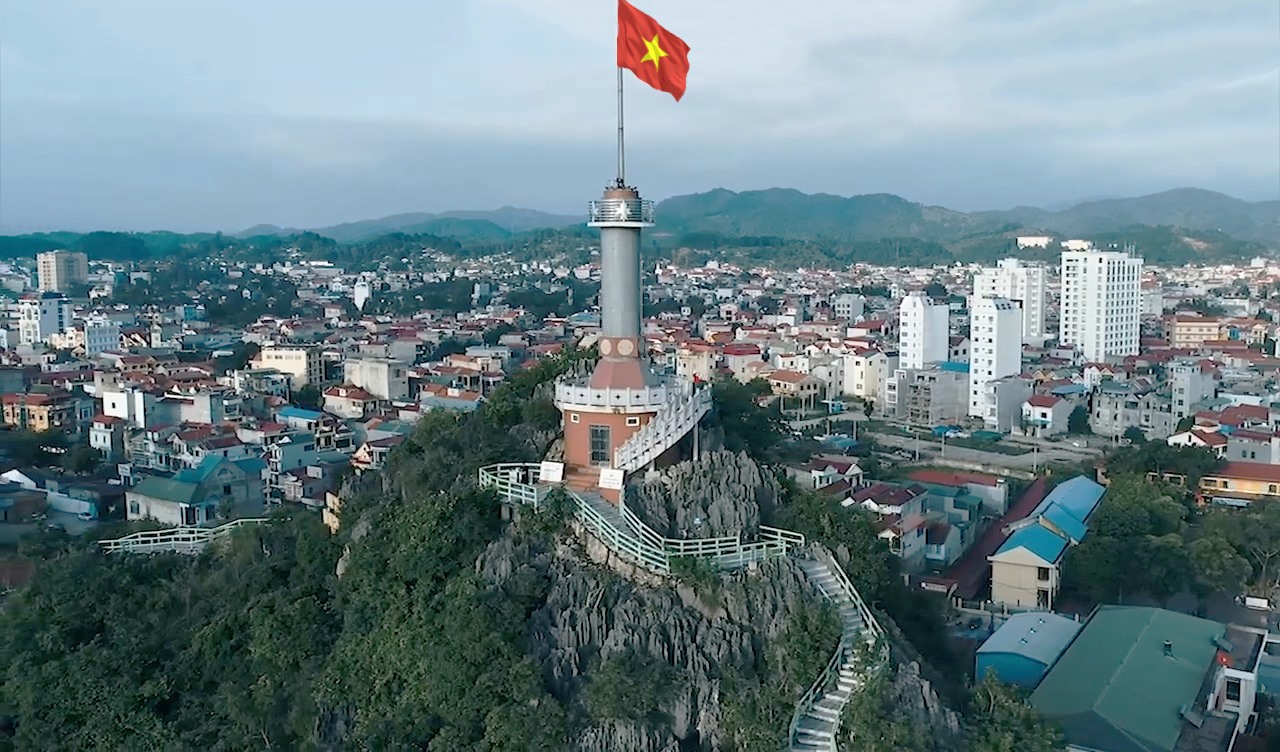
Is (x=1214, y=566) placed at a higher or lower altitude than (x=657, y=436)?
lower

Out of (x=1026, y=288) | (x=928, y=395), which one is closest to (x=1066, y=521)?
(x=928, y=395)

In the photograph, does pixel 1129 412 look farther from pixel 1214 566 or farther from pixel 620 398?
pixel 620 398

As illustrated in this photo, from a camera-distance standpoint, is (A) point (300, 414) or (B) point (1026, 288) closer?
(A) point (300, 414)

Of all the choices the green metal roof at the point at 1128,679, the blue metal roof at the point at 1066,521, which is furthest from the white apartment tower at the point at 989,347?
the green metal roof at the point at 1128,679

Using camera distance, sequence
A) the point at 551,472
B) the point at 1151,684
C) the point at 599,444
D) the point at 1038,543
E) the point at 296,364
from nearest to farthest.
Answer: the point at 551,472
the point at 599,444
the point at 1151,684
the point at 1038,543
the point at 296,364

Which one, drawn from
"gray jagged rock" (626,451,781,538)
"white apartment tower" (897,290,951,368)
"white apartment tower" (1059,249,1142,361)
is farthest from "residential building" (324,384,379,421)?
"white apartment tower" (1059,249,1142,361)

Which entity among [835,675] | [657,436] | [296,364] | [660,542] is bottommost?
[835,675]
